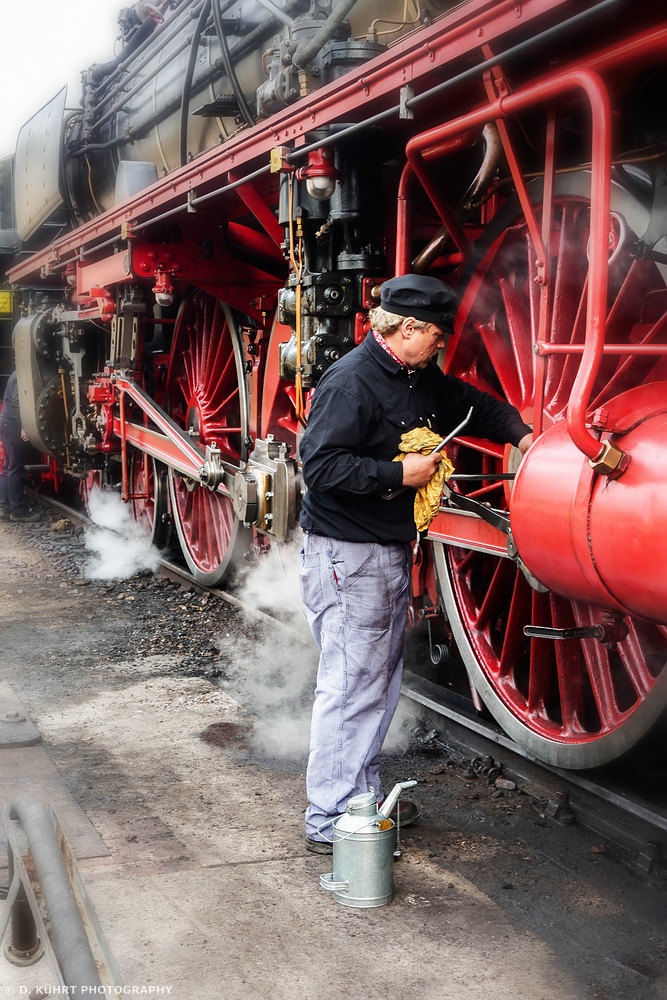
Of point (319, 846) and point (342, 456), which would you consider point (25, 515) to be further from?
point (342, 456)

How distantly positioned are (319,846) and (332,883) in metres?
0.25

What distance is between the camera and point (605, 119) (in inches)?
83.7

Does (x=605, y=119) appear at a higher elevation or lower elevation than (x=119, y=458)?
higher

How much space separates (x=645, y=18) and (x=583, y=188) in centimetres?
60

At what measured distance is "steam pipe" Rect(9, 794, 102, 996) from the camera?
1.23 m

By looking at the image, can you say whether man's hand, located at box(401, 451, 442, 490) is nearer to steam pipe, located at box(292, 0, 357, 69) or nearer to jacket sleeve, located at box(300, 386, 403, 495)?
jacket sleeve, located at box(300, 386, 403, 495)

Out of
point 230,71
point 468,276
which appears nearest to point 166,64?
point 230,71

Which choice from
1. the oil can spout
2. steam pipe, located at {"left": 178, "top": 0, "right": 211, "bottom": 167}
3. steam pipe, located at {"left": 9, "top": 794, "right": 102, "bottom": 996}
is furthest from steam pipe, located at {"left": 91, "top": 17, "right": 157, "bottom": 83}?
steam pipe, located at {"left": 9, "top": 794, "right": 102, "bottom": 996}

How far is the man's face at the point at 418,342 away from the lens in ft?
8.70

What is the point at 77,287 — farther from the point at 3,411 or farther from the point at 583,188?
the point at 583,188

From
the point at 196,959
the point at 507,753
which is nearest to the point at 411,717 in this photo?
the point at 507,753

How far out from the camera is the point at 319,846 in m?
2.82

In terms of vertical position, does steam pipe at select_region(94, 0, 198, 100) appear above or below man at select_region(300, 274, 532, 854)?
above

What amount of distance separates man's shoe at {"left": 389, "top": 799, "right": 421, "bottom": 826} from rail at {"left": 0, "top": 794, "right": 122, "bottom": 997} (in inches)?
46.2
